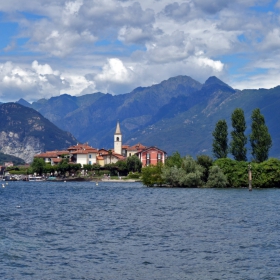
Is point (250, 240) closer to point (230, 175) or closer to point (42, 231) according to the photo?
point (42, 231)

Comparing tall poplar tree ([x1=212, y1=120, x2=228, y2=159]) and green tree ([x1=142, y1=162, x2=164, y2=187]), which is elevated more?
tall poplar tree ([x1=212, y1=120, x2=228, y2=159])

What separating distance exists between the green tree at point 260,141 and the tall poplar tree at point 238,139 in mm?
1741

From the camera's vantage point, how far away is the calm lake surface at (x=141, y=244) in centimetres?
2795

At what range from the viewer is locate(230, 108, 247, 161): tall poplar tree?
110000mm

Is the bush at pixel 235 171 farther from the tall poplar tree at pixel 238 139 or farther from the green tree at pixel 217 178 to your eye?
the tall poplar tree at pixel 238 139

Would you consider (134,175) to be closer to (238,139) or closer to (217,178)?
(238,139)

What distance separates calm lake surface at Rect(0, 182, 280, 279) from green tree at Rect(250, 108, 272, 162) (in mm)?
52158

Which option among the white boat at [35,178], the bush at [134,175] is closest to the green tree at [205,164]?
the bush at [134,175]

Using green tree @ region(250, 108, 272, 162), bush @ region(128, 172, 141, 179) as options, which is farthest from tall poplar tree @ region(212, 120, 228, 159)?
bush @ region(128, 172, 141, 179)

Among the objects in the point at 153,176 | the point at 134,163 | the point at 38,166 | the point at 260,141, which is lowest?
the point at 153,176

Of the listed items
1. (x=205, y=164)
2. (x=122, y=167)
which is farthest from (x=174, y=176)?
(x=122, y=167)

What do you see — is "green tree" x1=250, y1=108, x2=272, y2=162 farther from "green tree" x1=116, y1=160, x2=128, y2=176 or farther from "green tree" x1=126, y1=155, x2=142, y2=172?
"green tree" x1=116, y1=160, x2=128, y2=176

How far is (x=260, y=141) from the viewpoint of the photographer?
358ft

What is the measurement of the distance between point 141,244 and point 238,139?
76.7m
